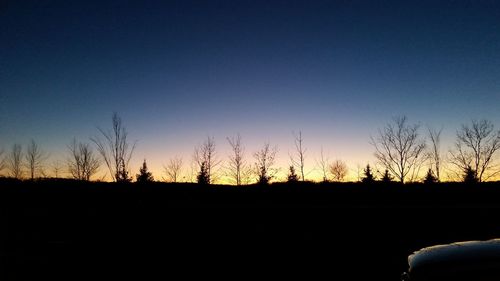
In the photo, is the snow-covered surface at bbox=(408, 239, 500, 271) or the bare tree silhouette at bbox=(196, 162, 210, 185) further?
the bare tree silhouette at bbox=(196, 162, 210, 185)

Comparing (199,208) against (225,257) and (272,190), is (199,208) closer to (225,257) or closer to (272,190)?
(225,257)

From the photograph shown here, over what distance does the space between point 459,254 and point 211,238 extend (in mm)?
10245

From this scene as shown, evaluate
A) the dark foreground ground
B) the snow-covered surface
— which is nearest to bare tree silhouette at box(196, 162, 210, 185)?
the dark foreground ground

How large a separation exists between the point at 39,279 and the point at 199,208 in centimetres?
1068

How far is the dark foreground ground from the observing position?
8.86 m

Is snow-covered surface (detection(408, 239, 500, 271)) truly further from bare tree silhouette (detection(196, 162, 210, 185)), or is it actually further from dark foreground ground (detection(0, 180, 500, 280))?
bare tree silhouette (detection(196, 162, 210, 185))

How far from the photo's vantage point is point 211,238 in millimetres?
12953

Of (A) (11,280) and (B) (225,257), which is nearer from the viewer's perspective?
(A) (11,280)

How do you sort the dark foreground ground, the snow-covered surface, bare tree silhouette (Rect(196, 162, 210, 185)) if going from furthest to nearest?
bare tree silhouette (Rect(196, 162, 210, 185)), the dark foreground ground, the snow-covered surface

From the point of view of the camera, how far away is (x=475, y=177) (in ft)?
143

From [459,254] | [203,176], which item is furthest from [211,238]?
[203,176]

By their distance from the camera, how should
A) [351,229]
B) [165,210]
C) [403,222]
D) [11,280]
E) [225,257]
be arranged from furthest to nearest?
[165,210]
[403,222]
[351,229]
[225,257]
[11,280]

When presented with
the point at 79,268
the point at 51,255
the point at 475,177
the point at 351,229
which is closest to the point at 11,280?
the point at 79,268

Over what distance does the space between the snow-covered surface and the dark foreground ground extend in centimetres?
368
